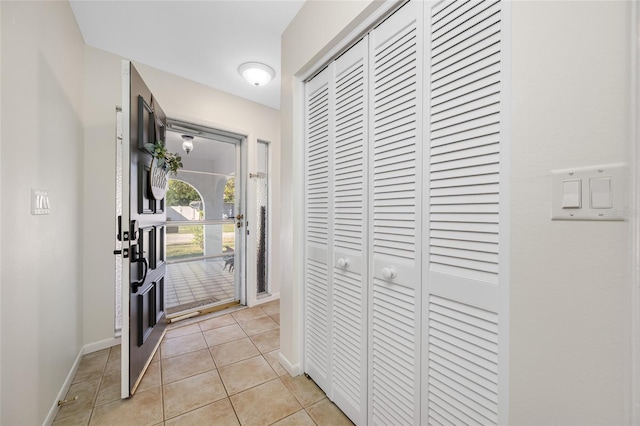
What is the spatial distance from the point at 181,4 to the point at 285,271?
192 cm

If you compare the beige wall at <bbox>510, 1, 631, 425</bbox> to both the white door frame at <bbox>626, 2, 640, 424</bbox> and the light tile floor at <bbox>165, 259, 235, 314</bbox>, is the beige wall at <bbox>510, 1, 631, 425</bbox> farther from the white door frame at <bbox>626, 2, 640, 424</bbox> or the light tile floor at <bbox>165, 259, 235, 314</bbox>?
the light tile floor at <bbox>165, 259, 235, 314</bbox>

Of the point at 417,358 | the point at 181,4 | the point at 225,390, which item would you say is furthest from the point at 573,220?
the point at 181,4

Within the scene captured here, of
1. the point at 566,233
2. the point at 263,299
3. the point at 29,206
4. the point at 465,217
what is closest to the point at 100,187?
the point at 29,206

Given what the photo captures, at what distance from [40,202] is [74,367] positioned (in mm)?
1270

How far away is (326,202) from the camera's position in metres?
1.56

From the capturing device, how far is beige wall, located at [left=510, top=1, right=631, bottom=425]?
576mm

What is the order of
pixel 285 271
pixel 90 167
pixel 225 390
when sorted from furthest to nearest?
1. pixel 90 167
2. pixel 285 271
3. pixel 225 390

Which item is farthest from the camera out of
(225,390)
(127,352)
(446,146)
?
(225,390)

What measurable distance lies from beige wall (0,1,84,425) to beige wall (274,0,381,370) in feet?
4.18

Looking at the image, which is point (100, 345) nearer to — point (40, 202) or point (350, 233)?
point (40, 202)

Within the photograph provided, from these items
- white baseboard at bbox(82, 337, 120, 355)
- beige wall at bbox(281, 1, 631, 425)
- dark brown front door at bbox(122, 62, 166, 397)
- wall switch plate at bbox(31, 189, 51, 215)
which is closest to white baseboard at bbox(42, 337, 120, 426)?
white baseboard at bbox(82, 337, 120, 355)

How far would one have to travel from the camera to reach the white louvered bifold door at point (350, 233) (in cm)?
130

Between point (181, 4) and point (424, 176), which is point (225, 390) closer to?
point (424, 176)

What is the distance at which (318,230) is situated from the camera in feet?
5.38
